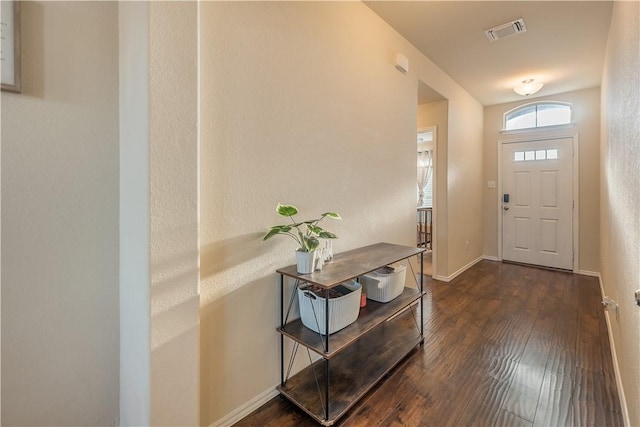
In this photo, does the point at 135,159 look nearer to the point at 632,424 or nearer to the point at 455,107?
the point at 632,424

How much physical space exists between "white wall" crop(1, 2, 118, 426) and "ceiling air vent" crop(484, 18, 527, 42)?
2.99 meters

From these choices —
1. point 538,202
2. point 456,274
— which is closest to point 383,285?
point 456,274

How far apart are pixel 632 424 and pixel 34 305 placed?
2637 millimetres

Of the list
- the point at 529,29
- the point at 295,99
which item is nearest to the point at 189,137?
the point at 295,99

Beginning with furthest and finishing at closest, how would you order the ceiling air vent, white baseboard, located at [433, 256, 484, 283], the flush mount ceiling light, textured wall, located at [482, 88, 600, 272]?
textured wall, located at [482, 88, 600, 272], white baseboard, located at [433, 256, 484, 283], the flush mount ceiling light, the ceiling air vent

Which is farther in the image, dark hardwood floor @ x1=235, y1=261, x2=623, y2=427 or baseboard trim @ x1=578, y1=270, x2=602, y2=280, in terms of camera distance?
baseboard trim @ x1=578, y1=270, x2=602, y2=280

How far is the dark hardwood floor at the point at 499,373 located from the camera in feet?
5.02

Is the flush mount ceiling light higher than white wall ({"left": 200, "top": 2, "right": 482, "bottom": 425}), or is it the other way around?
the flush mount ceiling light

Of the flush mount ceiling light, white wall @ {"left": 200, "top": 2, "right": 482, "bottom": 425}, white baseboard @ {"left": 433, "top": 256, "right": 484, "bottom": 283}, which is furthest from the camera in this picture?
white baseboard @ {"left": 433, "top": 256, "right": 484, "bottom": 283}

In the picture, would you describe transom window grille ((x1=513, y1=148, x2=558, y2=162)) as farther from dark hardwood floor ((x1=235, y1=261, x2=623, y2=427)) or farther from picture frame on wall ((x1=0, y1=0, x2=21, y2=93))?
picture frame on wall ((x1=0, y1=0, x2=21, y2=93))

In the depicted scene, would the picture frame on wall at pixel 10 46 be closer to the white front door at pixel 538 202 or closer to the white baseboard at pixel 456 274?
the white baseboard at pixel 456 274

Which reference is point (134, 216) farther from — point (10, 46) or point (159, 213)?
point (10, 46)

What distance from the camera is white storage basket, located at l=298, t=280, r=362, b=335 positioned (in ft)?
5.20

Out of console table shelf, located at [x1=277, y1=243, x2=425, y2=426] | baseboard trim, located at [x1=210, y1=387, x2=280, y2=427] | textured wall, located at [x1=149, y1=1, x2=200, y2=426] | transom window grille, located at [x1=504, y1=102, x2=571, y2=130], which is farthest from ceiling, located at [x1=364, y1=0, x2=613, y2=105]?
baseboard trim, located at [x1=210, y1=387, x2=280, y2=427]
